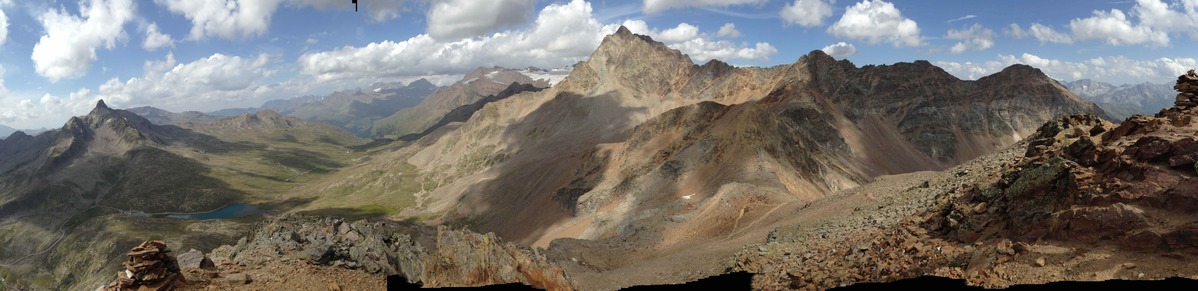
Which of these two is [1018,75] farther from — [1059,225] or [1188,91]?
[1059,225]

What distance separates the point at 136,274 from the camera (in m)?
16.1

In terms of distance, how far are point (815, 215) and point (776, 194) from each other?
29.7 meters

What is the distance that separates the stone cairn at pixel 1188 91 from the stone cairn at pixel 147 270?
36297 millimetres

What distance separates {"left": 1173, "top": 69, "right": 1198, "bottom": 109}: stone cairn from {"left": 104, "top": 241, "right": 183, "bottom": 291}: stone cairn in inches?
1429

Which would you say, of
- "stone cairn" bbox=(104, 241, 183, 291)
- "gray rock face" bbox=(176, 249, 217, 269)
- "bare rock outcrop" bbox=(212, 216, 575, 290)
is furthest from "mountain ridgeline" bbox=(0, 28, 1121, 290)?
"stone cairn" bbox=(104, 241, 183, 291)

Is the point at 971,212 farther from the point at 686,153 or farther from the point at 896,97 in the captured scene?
the point at 896,97

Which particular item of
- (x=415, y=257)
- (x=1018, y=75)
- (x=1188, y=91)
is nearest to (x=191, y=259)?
(x=415, y=257)

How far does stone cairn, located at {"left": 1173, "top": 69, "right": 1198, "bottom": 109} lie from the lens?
66.2ft

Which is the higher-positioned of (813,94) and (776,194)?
(813,94)

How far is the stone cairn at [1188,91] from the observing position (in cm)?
2017

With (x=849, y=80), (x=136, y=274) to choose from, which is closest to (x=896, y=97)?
(x=849, y=80)

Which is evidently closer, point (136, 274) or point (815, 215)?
point (136, 274)

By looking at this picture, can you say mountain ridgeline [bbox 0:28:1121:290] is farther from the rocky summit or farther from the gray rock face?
the rocky summit

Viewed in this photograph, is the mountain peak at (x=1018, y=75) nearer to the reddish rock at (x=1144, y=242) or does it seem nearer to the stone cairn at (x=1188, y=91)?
the stone cairn at (x=1188, y=91)
